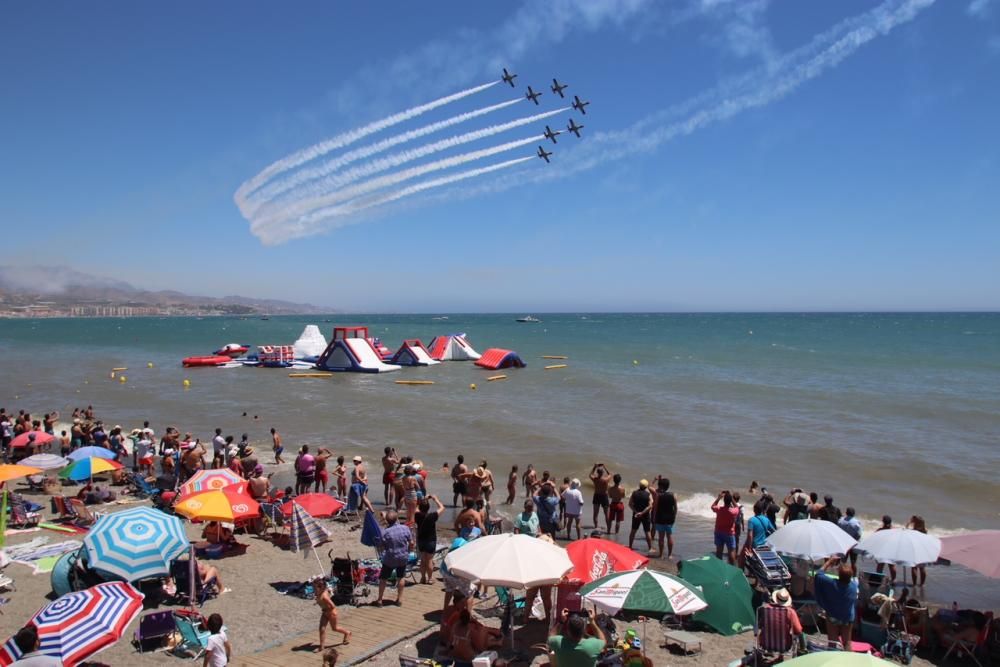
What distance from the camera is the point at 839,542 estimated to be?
8.80m

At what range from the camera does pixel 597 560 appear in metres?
8.12

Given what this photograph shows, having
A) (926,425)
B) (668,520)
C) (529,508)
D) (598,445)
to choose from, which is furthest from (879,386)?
(529,508)

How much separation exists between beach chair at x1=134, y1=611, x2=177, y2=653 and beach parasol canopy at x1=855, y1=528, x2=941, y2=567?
8.73 m

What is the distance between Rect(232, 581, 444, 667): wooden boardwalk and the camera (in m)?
7.38

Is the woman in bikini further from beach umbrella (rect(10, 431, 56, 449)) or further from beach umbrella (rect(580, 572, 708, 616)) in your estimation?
beach umbrella (rect(10, 431, 56, 449))

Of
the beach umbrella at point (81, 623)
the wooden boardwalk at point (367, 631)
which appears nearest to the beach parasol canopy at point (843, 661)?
the wooden boardwalk at point (367, 631)

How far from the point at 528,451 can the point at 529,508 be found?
10087 mm

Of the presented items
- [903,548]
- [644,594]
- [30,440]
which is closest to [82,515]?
[30,440]

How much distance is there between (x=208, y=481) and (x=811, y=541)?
9.52 metres

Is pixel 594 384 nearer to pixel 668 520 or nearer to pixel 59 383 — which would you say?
pixel 668 520

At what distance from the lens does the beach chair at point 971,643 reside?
7832 mm

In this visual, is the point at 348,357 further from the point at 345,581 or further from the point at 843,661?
the point at 843,661

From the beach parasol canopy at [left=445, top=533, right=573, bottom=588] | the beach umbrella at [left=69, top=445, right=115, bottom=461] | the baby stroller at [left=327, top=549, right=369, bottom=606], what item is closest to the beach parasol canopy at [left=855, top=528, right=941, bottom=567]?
the beach parasol canopy at [left=445, top=533, right=573, bottom=588]

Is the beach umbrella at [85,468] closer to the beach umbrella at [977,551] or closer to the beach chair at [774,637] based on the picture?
the beach chair at [774,637]
